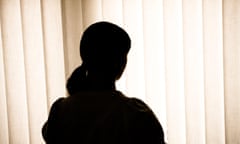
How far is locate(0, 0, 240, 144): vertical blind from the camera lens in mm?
1991

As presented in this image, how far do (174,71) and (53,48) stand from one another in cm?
66

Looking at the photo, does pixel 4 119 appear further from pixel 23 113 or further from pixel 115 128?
pixel 115 128

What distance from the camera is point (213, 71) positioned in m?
2.00

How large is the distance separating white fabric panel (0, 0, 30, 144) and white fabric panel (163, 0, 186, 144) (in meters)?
0.79

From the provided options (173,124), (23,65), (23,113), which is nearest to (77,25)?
(23,65)

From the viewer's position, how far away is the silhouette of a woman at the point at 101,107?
101cm

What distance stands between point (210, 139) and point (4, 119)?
112cm

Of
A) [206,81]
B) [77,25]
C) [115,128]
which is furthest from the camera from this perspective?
[77,25]

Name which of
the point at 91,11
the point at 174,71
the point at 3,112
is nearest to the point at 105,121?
the point at 174,71

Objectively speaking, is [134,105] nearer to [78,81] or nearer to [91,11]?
[78,81]

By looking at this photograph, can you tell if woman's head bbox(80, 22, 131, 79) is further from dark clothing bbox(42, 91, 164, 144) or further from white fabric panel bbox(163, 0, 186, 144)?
white fabric panel bbox(163, 0, 186, 144)

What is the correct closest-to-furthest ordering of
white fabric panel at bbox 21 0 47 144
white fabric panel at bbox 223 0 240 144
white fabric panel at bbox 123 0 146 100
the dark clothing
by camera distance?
the dark clothing → white fabric panel at bbox 223 0 240 144 → white fabric panel at bbox 123 0 146 100 → white fabric panel at bbox 21 0 47 144

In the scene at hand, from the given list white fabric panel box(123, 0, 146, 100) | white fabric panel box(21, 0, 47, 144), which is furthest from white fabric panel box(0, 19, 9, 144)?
white fabric panel box(123, 0, 146, 100)

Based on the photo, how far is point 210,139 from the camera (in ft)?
6.66
